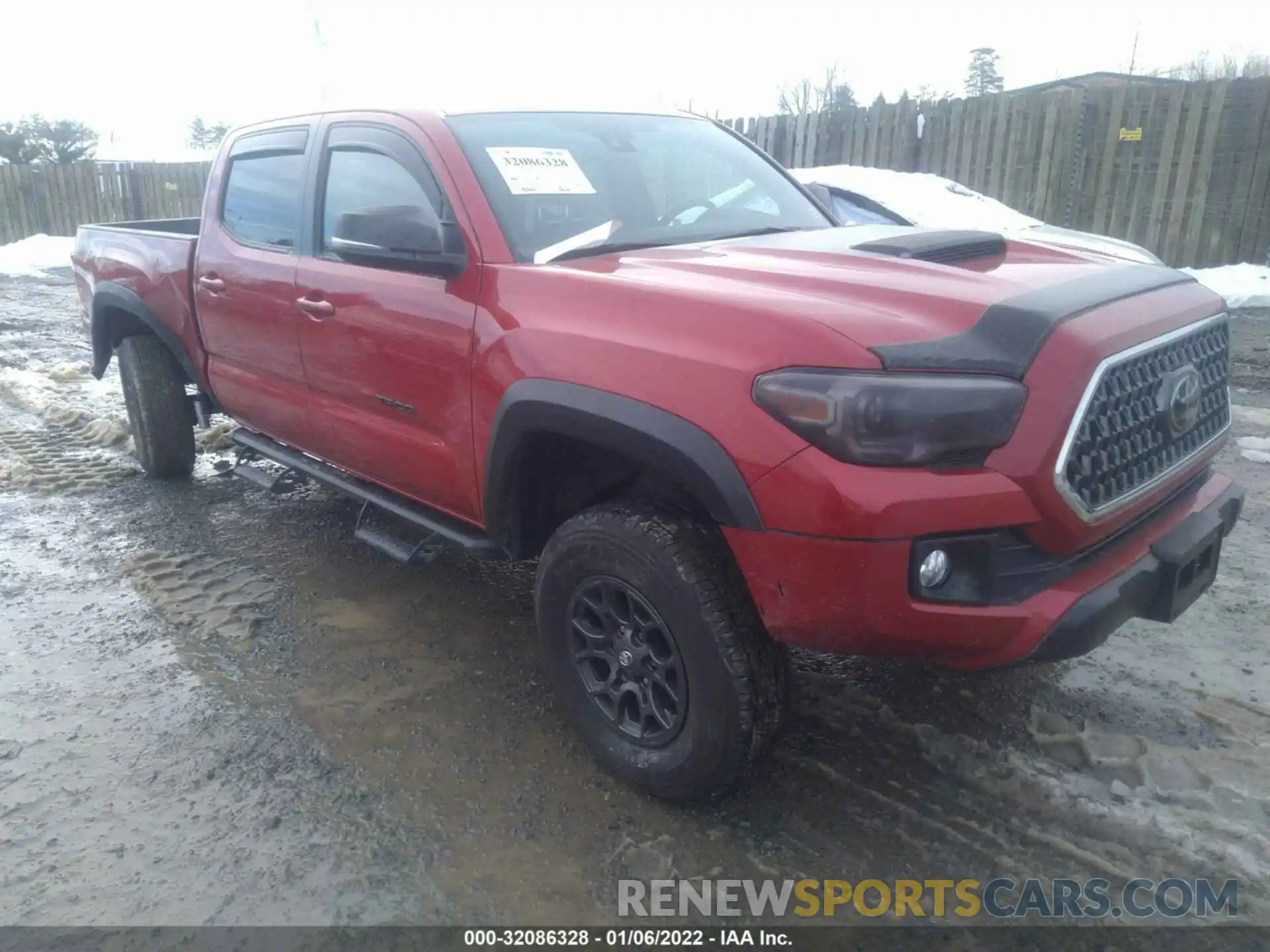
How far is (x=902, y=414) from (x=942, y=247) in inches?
37.3

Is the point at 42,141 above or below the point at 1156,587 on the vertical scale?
above

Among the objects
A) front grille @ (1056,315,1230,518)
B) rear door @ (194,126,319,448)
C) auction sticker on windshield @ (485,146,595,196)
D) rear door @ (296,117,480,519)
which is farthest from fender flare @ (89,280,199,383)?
front grille @ (1056,315,1230,518)

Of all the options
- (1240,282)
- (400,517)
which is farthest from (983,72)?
(400,517)

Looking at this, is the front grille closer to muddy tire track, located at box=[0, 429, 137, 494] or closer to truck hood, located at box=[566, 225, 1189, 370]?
truck hood, located at box=[566, 225, 1189, 370]

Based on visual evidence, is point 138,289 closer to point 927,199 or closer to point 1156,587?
point 1156,587

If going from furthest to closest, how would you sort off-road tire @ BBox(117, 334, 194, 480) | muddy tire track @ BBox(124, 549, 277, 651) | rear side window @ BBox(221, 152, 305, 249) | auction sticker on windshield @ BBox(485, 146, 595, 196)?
off-road tire @ BBox(117, 334, 194, 480) < rear side window @ BBox(221, 152, 305, 249) < muddy tire track @ BBox(124, 549, 277, 651) < auction sticker on windshield @ BBox(485, 146, 595, 196)

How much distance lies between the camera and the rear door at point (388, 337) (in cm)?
293

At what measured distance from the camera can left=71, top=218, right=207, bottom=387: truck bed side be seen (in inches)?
179

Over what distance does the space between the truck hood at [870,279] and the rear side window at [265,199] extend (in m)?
1.64

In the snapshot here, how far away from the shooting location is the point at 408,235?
282cm

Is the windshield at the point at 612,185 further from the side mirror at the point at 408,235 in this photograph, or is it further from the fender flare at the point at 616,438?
the fender flare at the point at 616,438

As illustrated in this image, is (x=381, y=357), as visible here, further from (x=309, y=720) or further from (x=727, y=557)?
(x=727, y=557)

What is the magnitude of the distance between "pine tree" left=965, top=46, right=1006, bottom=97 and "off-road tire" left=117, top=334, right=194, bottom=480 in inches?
2204

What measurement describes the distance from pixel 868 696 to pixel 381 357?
200 centimetres
